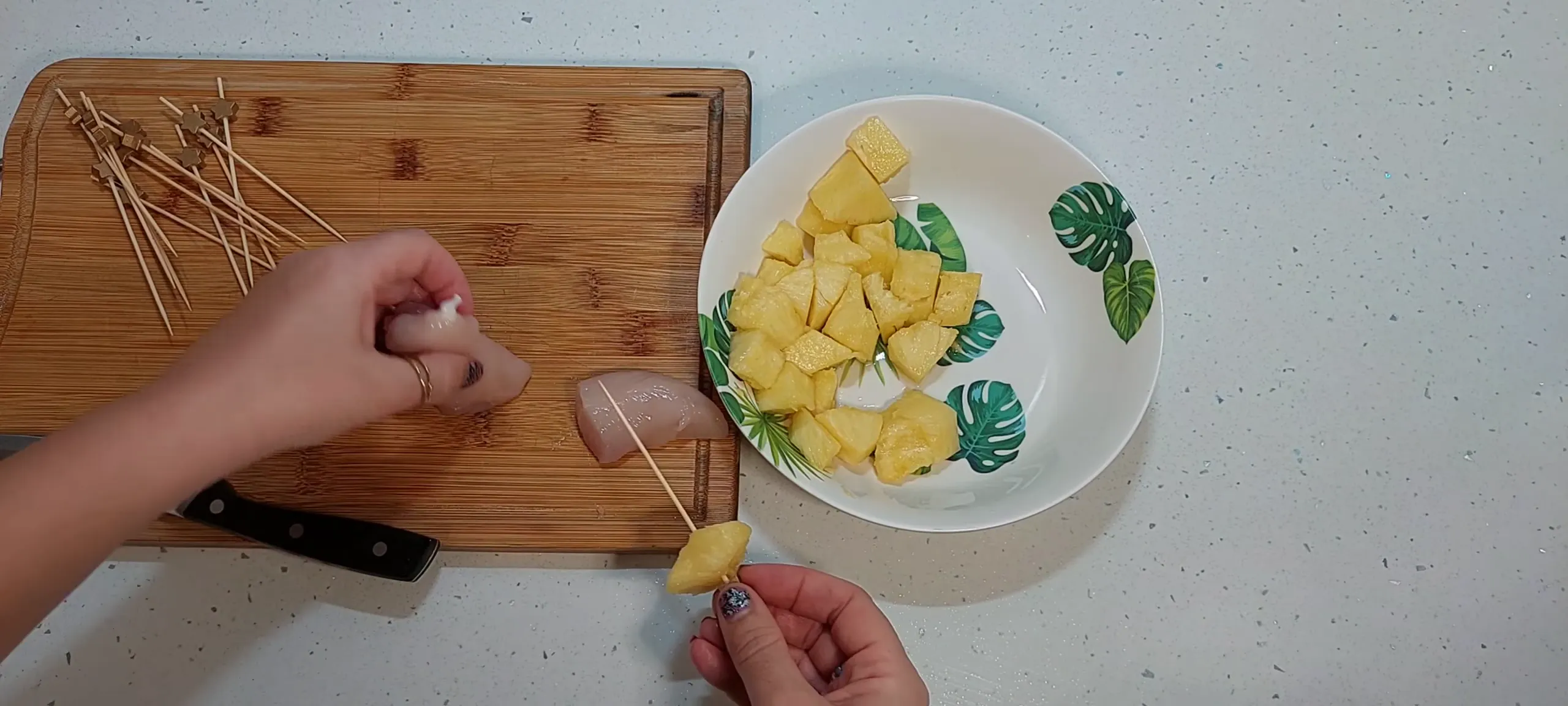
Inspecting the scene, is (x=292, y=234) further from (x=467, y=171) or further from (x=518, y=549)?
(x=518, y=549)

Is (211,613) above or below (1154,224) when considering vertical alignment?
below

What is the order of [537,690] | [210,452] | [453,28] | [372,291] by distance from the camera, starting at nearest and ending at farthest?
[210,452]
[372,291]
[537,690]
[453,28]

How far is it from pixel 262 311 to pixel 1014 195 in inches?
38.5

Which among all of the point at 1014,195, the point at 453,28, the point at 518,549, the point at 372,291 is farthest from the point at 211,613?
the point at 1014,195

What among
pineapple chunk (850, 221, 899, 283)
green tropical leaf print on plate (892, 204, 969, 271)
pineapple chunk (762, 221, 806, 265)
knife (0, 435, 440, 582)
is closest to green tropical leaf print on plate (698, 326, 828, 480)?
pineapple chunk (762, 221, 806, 265)

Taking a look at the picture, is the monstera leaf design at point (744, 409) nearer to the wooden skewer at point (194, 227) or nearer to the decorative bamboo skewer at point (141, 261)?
the wooden skewer at point (194, 227)

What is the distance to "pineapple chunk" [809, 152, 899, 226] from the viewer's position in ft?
4.05

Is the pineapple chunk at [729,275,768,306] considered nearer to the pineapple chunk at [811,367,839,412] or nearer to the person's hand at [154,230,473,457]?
the pineapple chunk at [811,367,839,412]

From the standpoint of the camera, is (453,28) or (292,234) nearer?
(292,234)

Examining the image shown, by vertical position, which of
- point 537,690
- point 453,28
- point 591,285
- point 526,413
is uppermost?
point 453,28

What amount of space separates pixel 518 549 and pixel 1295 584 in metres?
1.11

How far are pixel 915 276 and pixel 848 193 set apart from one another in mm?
148

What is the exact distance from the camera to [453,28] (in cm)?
149

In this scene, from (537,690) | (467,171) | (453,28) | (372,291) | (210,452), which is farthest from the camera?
(453,28)
